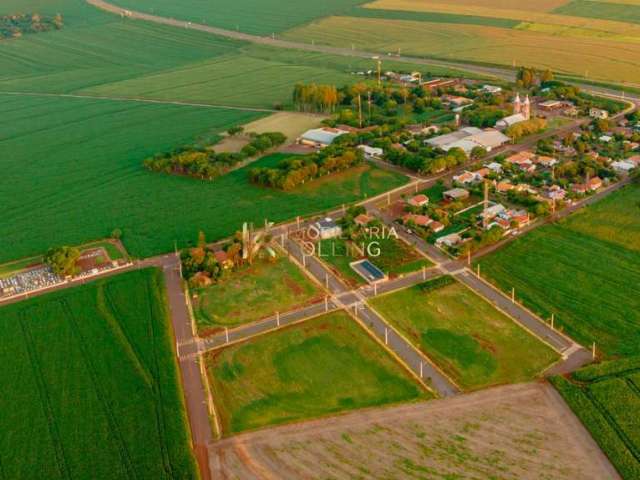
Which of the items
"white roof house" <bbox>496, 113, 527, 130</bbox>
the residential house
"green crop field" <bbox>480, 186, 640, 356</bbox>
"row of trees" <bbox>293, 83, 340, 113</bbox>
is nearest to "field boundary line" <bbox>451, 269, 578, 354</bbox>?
"green crop field" <bbox>480, 186, 640, 356</bbox>

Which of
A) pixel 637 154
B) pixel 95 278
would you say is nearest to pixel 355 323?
pixel 95 278

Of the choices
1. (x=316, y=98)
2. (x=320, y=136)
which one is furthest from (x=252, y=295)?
(x=316, y=98)

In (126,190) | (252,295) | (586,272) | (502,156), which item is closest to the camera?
(252,295)

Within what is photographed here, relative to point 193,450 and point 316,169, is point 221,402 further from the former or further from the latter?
point 316,169

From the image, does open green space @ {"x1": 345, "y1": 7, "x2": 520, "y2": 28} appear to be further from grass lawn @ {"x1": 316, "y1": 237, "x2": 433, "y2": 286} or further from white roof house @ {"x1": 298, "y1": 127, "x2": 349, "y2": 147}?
grass lawn @ {"x1": 316, "y1": 237, "x2": 433, "y2": 286}

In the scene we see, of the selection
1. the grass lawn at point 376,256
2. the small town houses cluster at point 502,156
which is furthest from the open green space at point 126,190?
the grass lawn at point 376,256

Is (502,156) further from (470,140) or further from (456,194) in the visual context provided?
(456,194)
